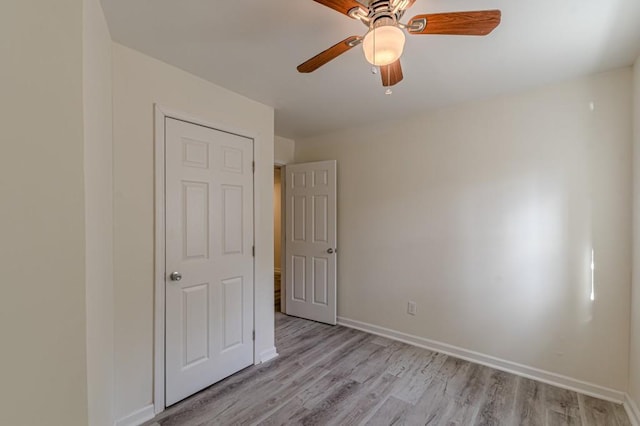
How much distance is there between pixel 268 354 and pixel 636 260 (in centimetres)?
290

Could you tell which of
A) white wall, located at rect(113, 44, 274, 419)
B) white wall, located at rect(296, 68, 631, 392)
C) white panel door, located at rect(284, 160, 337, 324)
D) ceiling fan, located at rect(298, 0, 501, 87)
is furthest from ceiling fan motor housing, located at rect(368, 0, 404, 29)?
white panel door, located at rect(284, 160, 337, 324)

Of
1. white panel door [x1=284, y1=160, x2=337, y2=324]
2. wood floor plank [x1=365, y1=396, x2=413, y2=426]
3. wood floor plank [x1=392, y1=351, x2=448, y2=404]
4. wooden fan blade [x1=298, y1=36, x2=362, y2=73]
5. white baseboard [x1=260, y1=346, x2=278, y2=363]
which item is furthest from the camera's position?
white panel door [x1=284, y1=160, x2=337, y2=324]

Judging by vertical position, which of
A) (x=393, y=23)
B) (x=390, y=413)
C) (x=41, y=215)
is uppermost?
(x=393, y=23)

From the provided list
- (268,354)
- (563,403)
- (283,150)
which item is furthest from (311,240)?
(563,403)

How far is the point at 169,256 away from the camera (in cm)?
198

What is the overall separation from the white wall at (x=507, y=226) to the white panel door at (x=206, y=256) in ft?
4.68

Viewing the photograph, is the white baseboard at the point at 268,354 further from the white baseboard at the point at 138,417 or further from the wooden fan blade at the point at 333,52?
the wooden fan blade at the point at 333,52

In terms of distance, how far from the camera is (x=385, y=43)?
1156mm

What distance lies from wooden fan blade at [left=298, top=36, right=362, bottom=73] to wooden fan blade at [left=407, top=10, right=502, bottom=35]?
24cm

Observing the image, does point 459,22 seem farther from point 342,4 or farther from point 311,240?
point 311,240

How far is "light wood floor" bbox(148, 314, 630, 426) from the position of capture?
1.87 m

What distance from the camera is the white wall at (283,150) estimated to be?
12.2ft

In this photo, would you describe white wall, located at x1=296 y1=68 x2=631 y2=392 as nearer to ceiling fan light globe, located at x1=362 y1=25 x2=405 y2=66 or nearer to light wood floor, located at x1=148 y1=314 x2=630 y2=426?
light wood floor, located at x1=148 y1=314 x2=630 y2=426

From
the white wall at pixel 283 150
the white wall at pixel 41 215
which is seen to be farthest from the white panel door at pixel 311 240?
the white wall at pixel 41 215
